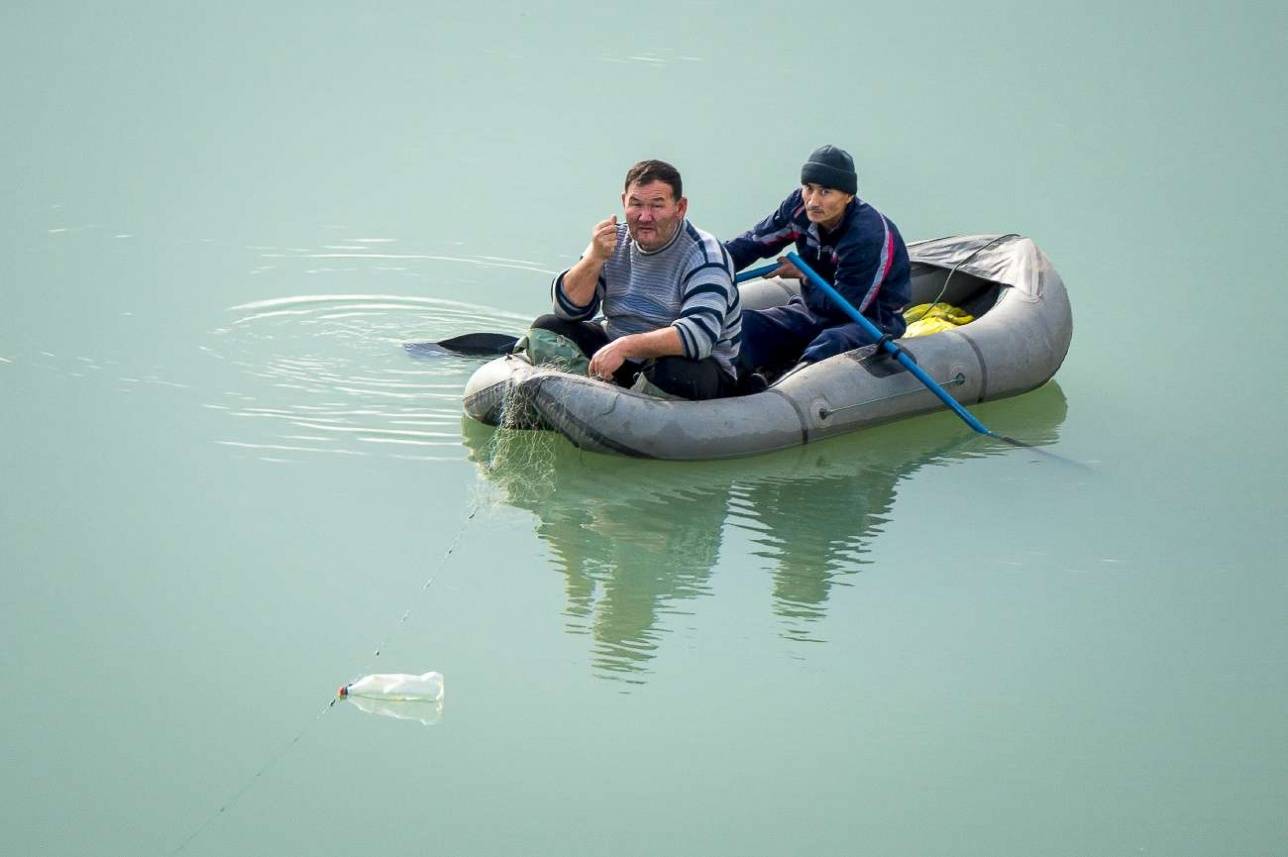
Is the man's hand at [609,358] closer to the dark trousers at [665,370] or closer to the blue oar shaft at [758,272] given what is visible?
the dark trousers at [665,370]

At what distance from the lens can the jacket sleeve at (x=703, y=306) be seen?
669cm

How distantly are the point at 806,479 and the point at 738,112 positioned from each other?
6.00 meters

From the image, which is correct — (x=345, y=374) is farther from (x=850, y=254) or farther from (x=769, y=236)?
(x=850, y=254)

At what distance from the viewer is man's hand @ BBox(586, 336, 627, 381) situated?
21.7ft

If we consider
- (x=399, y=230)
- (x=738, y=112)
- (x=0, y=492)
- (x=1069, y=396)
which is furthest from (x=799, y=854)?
(x=738, y=112)

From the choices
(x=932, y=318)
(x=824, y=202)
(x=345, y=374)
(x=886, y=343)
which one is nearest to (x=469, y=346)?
(x=345, y=374)

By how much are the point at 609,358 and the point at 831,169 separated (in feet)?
4.35

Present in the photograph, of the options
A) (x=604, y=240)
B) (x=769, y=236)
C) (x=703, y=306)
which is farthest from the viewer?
(x=769, y=236)

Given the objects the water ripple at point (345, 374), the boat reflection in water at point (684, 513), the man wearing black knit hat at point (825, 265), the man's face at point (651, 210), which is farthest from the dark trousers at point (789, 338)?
the water ripple at point (345, 374)

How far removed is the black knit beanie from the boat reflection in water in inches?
41.3

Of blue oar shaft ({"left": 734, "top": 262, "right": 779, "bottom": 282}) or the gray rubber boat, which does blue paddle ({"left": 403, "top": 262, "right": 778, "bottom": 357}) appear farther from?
the gray rubber boat

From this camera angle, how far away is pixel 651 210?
6605mm

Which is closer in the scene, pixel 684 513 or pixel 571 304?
pixel 684 513

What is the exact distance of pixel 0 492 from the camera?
6191mm
